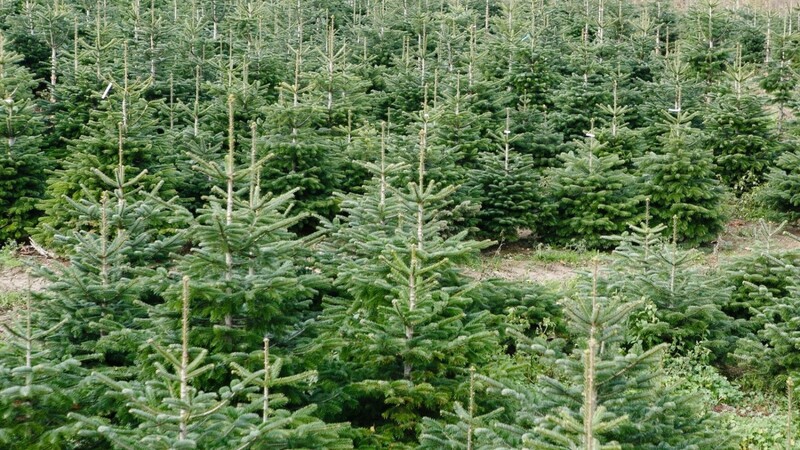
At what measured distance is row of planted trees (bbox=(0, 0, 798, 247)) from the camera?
1481 cm

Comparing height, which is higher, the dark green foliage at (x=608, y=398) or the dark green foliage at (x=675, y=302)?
the dark green foliage at (x=608, y=398)

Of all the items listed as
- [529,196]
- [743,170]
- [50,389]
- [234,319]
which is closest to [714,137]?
[743,170]

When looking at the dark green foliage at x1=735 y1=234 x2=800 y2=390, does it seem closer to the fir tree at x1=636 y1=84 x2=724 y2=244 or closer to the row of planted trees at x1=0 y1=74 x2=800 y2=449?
the row of planted trees at x1=0 y1=74 x2=800 y2=449

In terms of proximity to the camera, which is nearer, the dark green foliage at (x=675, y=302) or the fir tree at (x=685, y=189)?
the dark green foliage at (x=675, y=302)

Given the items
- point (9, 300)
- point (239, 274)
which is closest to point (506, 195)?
point (239, 274)

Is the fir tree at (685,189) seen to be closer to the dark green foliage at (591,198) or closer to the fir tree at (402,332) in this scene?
the dark green foliage at (591,198)

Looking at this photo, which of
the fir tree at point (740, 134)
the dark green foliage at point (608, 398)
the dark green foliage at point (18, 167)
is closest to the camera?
the dark green foliage at point (608, 398)

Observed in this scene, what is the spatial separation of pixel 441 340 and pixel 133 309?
3.43 metres

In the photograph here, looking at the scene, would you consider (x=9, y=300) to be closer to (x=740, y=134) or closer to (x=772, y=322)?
(x=772, y=322)

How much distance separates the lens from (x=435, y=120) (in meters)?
15.7

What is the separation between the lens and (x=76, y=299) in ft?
27.9

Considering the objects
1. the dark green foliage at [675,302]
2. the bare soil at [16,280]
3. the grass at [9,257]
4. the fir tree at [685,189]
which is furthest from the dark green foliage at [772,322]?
the grass at [9,257]

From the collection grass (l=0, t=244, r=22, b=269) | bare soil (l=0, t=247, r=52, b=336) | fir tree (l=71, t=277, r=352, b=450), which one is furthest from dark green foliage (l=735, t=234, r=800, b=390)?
grass (l=0, t=244, r=22, b=269)

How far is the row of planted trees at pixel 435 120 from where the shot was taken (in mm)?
14812
